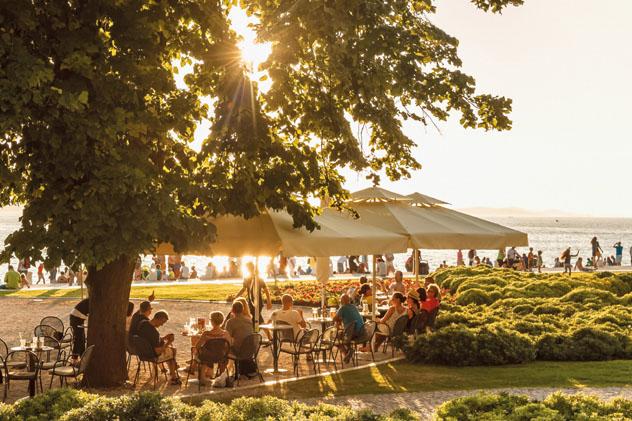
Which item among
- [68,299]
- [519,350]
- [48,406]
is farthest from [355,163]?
[68,299]

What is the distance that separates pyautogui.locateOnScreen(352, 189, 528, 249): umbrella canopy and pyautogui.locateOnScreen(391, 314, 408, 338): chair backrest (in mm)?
1451

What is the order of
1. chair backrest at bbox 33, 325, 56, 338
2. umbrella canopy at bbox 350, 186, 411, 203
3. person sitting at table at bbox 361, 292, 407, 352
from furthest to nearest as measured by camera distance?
1. umbrella canopy at bbox 350, 186, 411, 203
2. person sitting at table at bbox 361, 292, 407, 352
3. chair backrest at bbox 33, 325, 56, 338

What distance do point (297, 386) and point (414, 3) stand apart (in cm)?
648

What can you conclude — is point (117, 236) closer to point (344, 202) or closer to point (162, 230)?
point (162, 230)

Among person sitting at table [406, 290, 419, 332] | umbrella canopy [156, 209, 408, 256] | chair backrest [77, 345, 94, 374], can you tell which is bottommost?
chair backrest [77, 345, 94, 374]

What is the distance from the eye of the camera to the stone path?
38.8ft

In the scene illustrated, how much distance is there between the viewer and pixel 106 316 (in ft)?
44.0

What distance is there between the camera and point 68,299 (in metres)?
30.7

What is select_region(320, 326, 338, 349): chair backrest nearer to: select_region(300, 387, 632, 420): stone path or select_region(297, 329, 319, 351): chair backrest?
select_region(297, 329, 319, 351): chair backrest

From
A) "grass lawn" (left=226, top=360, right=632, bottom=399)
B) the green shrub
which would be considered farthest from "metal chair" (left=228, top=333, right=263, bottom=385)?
the green shrub

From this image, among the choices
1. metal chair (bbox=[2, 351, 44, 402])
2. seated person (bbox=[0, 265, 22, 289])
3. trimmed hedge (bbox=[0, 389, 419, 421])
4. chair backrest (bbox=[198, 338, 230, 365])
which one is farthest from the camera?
seated person (bbox=[0, 265, 22, 289])

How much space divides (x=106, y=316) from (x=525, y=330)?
872 cm

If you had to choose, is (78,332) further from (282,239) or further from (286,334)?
(282,239)

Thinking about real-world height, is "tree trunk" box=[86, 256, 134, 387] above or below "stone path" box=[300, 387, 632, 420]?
above
